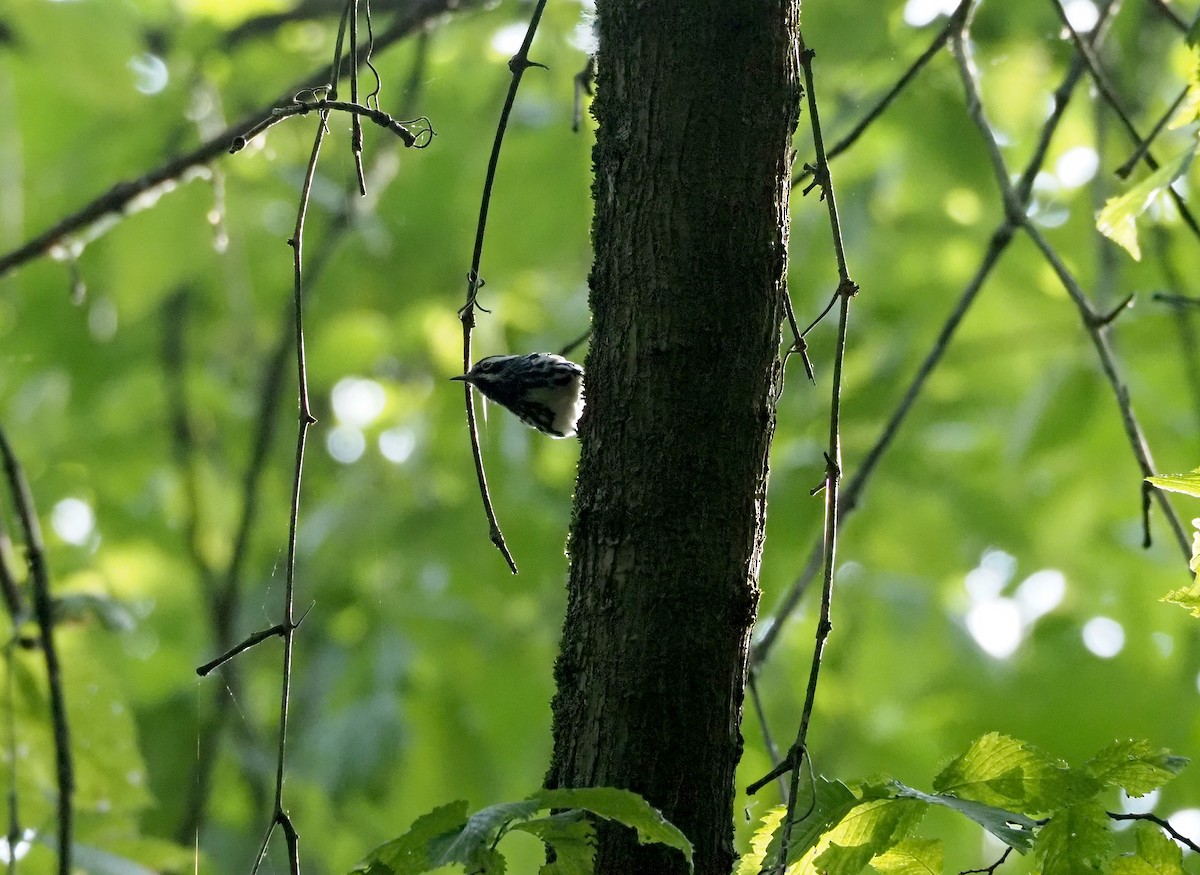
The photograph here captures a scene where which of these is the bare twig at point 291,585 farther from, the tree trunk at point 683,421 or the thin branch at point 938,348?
the thin branch at point 938,348

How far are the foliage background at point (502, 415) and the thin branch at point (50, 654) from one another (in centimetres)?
72

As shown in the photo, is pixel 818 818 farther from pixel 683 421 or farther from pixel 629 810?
pixel 683 421

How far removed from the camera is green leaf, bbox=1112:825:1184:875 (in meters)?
1.46

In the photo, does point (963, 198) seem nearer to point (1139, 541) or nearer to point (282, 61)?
point (1139, 541)

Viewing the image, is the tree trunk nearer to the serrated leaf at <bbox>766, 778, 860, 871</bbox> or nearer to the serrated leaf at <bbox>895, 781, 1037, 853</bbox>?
the serrated leaf at <bbox>766, 778, 860, 871</bbox>

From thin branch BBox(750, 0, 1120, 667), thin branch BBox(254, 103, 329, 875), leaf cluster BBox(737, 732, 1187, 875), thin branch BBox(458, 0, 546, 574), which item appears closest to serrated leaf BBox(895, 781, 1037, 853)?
leaf cluster BBox(737, 732, 1187, 875)

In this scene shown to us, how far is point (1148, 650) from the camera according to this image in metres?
5.04

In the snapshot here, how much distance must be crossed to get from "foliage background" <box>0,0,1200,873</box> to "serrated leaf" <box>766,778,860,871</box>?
7.66 ft

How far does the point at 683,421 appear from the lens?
1604mm

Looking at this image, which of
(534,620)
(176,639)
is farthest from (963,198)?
(176,639)

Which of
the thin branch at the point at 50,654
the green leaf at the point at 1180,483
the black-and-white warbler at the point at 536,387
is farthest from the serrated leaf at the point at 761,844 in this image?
the black-and-white warbler at the point at 536,387

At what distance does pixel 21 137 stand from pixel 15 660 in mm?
3669

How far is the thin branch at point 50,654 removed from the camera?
Answer: 8.14 ft

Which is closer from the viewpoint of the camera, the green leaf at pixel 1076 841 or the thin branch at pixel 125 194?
the green leaf at pixel 1076 841
